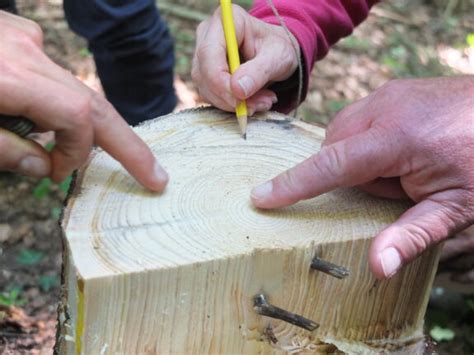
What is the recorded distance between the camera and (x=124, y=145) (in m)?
1.17

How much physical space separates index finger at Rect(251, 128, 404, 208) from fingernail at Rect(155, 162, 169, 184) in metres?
0.18

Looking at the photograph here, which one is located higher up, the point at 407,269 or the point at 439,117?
the point at 439,117

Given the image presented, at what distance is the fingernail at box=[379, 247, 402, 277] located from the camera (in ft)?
3.73

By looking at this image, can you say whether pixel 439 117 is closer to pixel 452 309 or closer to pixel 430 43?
pixel 452 309

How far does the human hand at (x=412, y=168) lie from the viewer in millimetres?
1194

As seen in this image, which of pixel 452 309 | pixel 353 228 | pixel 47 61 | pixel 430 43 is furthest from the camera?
pixel 430 43

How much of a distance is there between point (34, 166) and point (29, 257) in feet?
4.87

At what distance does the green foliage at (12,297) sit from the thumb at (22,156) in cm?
132

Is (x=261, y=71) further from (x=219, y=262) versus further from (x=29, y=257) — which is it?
(x=29, y=257)

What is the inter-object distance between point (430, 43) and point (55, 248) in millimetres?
3037

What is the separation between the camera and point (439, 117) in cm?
124

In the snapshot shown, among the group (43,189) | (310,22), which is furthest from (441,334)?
(43,189)

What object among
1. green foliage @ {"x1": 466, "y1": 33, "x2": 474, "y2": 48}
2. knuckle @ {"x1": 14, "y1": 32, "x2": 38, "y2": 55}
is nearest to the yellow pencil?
knuckle @ {"x1": 14, "y1": 32, "x2": 38, "y2": 55}

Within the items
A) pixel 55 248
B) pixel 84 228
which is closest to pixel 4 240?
pixel 55 248
